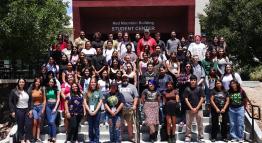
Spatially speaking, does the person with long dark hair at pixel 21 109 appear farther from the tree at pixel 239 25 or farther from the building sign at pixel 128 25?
the tree at pixel 239 25

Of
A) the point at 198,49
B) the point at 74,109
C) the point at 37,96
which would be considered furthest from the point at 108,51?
the point at 37,96

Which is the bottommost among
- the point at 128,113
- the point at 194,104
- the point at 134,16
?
the point at 128,113

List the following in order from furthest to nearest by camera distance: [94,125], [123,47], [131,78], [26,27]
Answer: [26,27] → [123,47] → [131,78] → [94,125]

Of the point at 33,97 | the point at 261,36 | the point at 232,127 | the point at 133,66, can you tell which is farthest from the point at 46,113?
the point at 261,36

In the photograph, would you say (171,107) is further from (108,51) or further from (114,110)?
(108,51)

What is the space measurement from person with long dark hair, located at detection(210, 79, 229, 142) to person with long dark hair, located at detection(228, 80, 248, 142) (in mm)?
159

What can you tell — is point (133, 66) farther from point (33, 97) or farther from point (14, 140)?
point (14, 140)

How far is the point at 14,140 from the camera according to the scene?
12.9m

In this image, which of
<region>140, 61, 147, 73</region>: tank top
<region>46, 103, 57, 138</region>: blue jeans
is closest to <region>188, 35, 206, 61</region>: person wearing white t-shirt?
<region>140, 61, 147, 73</region>: tank top

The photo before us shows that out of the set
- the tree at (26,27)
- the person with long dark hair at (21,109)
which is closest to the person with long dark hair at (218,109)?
the person with long dark hair at (21,109)

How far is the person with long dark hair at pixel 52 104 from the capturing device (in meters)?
12.7

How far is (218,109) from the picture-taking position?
41.8ft

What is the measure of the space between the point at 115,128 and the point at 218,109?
9.17 feet

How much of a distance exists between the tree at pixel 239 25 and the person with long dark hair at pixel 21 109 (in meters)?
13.0
